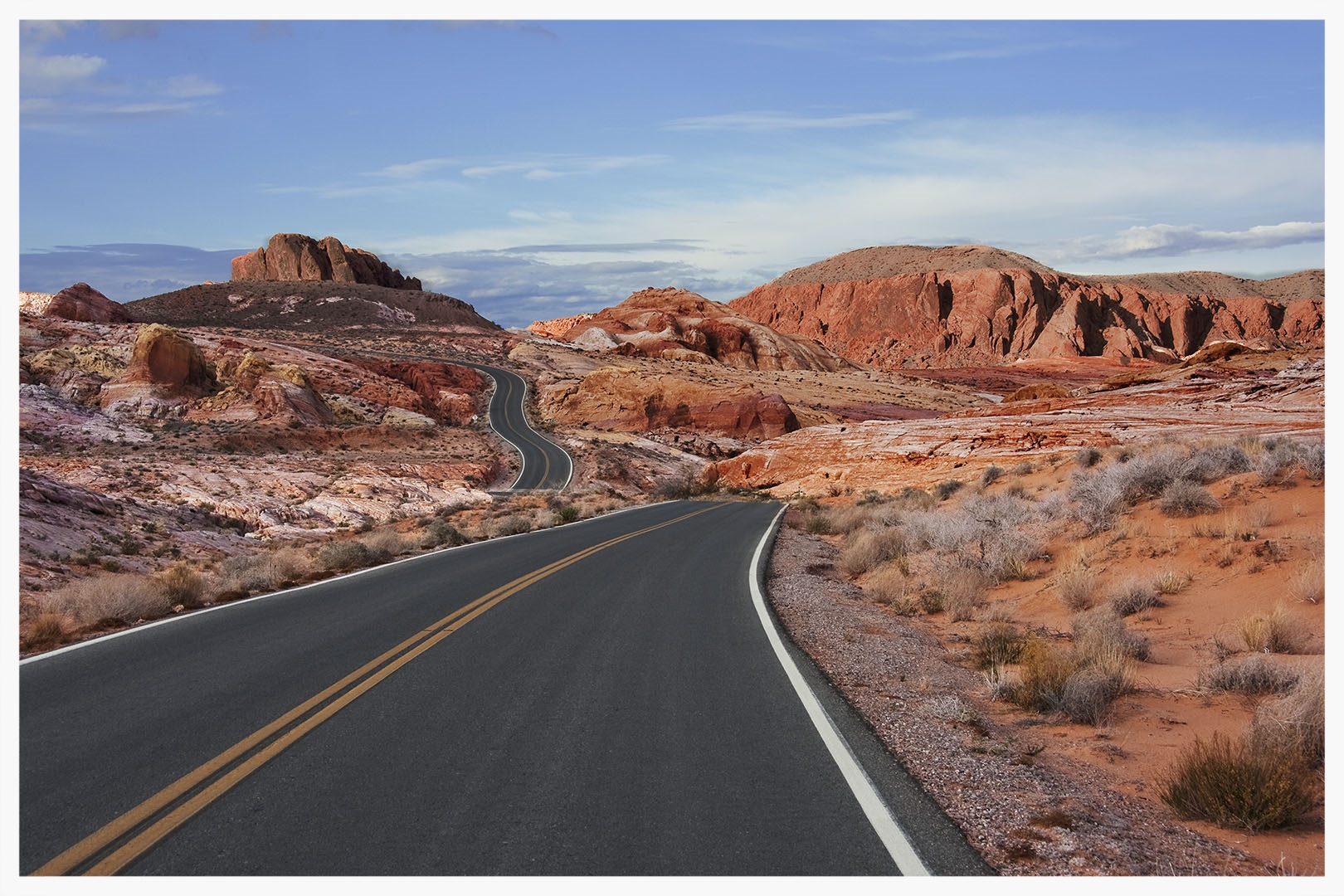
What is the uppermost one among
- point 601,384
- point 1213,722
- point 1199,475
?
point 601,384

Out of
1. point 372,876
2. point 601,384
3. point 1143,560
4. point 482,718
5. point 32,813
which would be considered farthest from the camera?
point 601,384

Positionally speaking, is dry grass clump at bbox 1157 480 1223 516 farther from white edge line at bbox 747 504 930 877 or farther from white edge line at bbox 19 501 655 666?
white edge line at bbox 19 501 655 666

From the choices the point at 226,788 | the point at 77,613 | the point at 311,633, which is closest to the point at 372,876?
the point at 226,788

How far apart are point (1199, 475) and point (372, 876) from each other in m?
14.8

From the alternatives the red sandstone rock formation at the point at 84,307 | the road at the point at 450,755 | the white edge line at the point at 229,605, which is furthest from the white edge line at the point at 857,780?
the red sandstone rock formation at the point at 84,307

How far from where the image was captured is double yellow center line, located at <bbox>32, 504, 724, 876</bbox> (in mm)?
4145

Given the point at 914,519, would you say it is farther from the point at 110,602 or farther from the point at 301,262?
the point at 301,262

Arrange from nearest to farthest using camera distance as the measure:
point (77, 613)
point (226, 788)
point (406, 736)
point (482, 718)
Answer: point (226, 788)
point (406, 736)
point (482, 718)
point (77, 613)

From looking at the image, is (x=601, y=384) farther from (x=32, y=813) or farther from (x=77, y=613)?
(x=32, y=813)

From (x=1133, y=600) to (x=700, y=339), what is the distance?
357 ft

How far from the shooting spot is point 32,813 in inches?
184

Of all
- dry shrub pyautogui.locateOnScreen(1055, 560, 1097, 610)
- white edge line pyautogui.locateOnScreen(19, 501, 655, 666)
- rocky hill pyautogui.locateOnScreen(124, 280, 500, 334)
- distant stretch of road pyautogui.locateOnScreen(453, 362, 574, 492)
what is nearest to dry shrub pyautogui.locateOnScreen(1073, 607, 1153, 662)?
dry shrub pyautogui.locateOnScreen(1055, 560, 1097, 610)

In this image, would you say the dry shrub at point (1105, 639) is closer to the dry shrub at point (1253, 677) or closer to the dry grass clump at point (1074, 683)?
the dry grass clump at point (1074, 683)

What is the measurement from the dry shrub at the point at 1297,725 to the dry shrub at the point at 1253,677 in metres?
1.23
